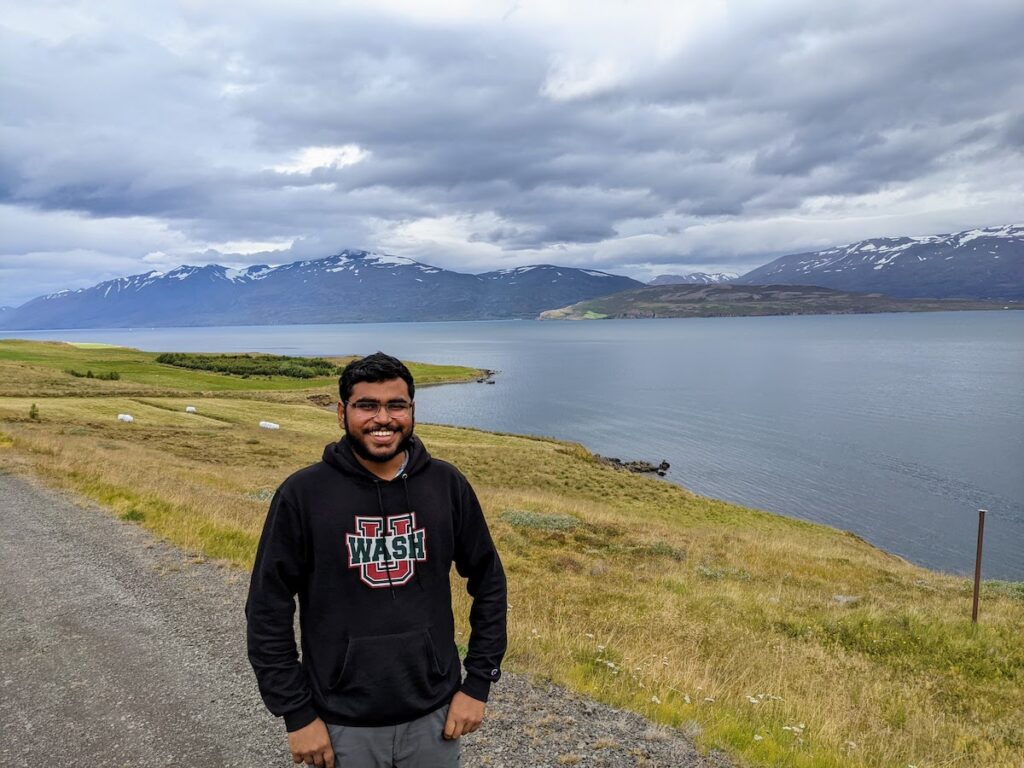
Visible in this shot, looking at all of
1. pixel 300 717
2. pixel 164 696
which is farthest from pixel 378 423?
pixel 164 696

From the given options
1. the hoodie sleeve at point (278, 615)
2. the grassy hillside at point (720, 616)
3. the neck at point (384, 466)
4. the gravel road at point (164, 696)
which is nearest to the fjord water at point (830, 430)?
the grassy hillside at point (720, 616)

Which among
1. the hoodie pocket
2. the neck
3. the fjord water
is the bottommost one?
the fjord water

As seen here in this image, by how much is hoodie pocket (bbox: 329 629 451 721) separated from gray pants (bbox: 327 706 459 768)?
134mm

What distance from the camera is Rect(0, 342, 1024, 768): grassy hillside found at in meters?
8.57

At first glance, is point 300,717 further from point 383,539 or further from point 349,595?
point 383,539

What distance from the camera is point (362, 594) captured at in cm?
395

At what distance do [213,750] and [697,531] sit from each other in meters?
26.5

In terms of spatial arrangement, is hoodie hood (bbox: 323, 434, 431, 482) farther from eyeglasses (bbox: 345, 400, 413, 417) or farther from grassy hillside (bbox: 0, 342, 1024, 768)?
grassy hillside (bbox: 0, 342, 1024, 768)

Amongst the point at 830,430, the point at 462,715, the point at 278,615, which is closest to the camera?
the point at 278,615

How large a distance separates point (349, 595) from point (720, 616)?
41.9ft

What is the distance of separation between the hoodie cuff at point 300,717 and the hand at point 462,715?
2.96 ft

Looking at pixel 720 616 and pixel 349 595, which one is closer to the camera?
pixel 349 595

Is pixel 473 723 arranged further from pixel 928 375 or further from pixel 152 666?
pixel 928 375

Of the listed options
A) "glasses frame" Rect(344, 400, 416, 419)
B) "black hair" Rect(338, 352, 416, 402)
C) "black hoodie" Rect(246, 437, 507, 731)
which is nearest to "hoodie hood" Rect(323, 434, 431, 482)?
"black hoodie" Rect(246, 437, 507, 731)
